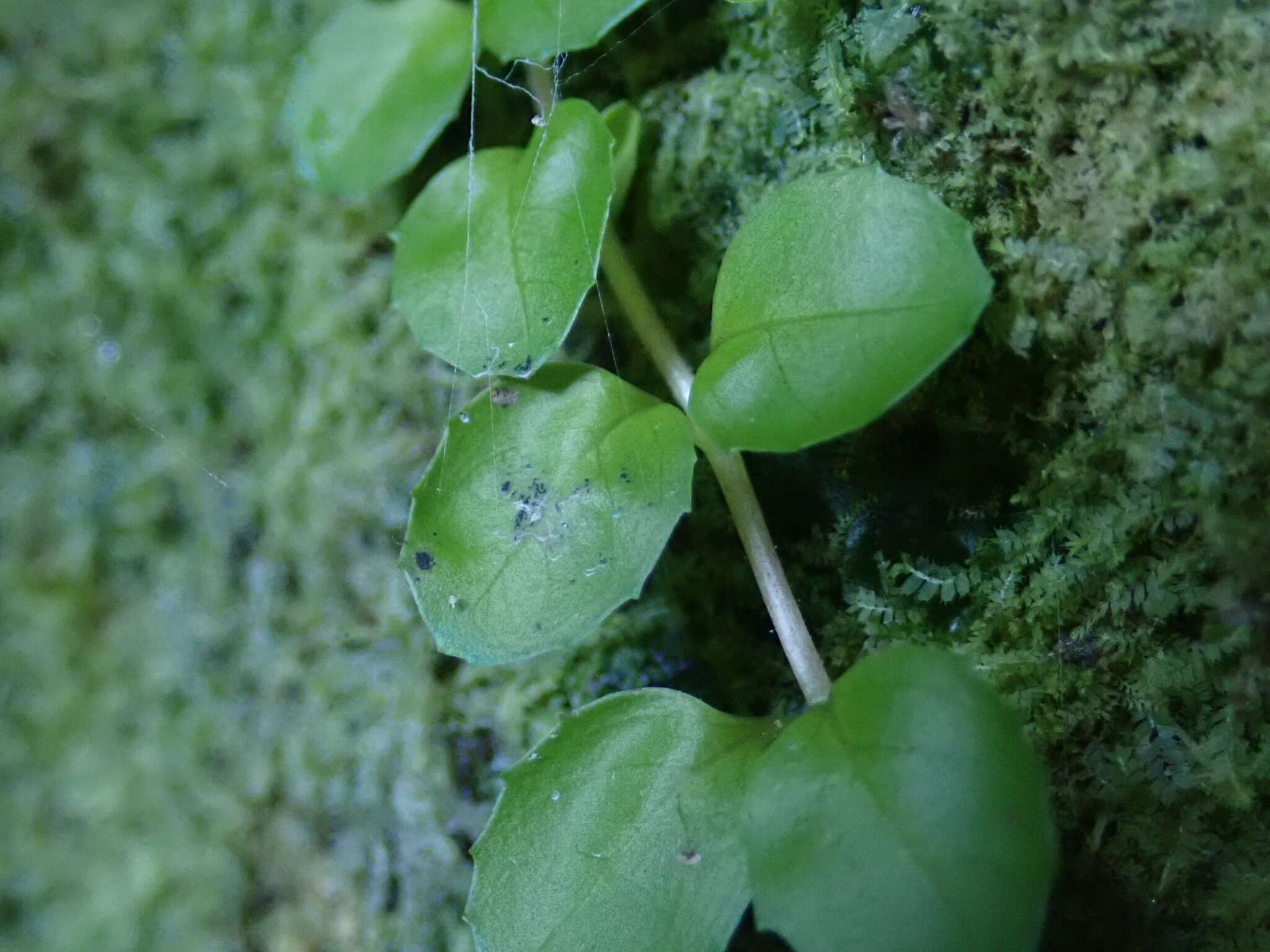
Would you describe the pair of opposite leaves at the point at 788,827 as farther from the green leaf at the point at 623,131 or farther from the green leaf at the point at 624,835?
the green leaf at the point at 623,131

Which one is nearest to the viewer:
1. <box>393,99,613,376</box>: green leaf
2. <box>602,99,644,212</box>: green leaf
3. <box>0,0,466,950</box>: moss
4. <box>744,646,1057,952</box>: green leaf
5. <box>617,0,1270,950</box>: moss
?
<box>744,646,1057,952</box>: green leaf

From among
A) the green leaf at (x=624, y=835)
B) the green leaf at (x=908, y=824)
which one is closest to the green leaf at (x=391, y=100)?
the green leaf at (x=624, y=835)

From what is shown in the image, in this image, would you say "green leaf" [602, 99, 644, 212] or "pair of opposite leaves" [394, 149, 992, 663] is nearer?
"pair of opposite leaves" [394, 149, 992, 663]

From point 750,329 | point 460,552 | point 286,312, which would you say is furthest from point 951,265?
point 286,312

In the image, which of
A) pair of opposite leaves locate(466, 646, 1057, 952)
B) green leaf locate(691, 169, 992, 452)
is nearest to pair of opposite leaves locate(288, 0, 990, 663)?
green leaf locate(691, 169, 992, 452)

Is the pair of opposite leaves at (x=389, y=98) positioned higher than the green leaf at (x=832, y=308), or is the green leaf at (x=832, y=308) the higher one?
the pair of opposite leaves at (x=389, y=98)

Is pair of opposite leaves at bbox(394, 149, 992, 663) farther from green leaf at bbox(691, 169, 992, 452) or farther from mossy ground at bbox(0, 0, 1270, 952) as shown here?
mossy ground at bbox(0, 0, 1270, 952)

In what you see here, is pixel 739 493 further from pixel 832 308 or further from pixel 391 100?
pixel 391 100

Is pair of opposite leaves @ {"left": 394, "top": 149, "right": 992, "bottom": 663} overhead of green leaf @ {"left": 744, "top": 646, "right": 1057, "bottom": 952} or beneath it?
overhead
